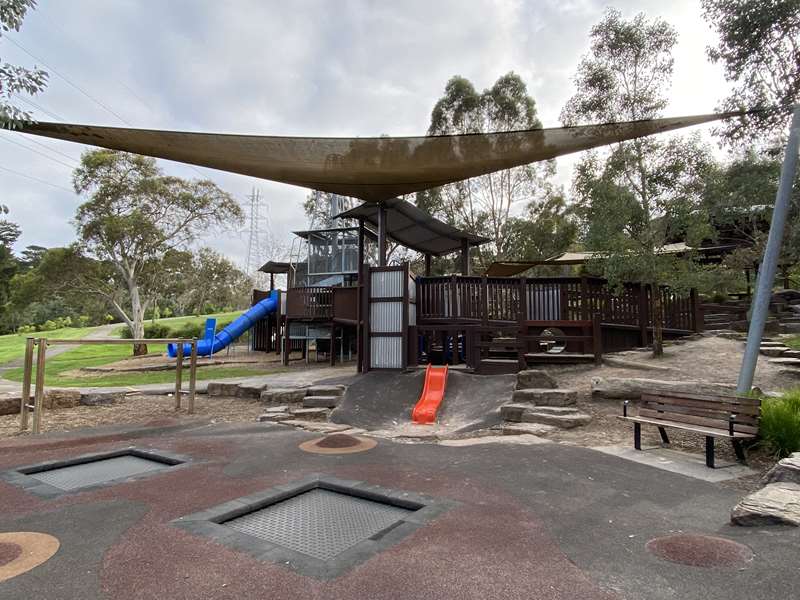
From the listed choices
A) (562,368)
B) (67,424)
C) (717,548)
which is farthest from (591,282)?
(67,424)

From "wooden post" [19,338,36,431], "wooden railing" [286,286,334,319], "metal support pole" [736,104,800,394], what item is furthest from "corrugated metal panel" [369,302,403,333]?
"metal support pole" [736,104,800,394]

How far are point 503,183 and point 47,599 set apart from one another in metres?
23.5

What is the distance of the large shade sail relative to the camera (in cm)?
623

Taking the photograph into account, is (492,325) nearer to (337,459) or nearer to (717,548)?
(337,459)

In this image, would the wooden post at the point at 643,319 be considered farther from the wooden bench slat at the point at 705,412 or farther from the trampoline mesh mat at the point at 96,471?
the trampoline mesh mat at the point at 96,471

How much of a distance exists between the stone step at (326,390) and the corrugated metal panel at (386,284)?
7.56ft

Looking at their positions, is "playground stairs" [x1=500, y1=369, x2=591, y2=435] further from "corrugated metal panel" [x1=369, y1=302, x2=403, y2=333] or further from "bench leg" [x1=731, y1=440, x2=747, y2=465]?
"corrugated metal panel" [x1=369, y1=302, x2=403, y2=333]

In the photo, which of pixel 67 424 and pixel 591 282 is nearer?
pixel 67 424

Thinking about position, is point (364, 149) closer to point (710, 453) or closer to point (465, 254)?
point (710, 453)

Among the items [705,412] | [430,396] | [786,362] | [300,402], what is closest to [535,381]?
[430,396]

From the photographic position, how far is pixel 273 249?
40.1 metres

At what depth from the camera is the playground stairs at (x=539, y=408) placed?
20.9ft

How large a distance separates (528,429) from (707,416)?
2.08 m

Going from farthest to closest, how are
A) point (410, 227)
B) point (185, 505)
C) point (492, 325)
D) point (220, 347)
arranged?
point (220, 347) → point (410, 227) → point (492, 325) → point (185, 505)
